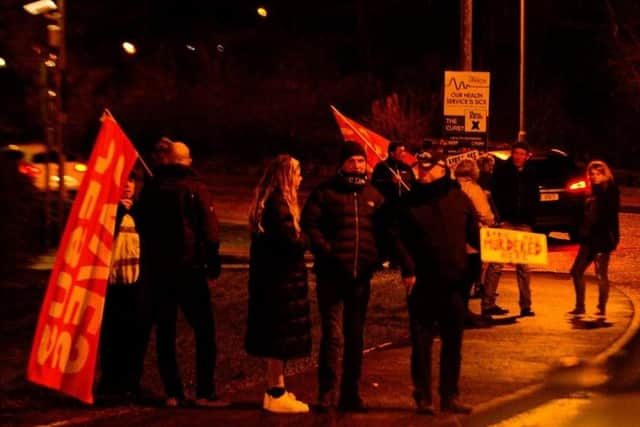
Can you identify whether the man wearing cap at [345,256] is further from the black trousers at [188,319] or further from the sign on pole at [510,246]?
the sign on pole at [510,246]

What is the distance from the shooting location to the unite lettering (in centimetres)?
792

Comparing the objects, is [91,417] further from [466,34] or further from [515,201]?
[466,34]

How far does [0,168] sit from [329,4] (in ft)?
153

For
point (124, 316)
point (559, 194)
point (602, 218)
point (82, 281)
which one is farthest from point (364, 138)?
point (559, 194)

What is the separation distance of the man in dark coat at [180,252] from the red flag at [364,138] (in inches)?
125

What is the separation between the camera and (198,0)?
56781mm

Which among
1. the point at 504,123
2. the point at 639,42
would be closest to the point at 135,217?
the point at 639,42

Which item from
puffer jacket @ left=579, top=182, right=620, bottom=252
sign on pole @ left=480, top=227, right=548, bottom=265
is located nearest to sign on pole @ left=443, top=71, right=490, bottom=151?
puffer jacket @ left=579, top=182, right=620, bottom=252

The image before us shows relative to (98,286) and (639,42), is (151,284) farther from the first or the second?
(639,42)

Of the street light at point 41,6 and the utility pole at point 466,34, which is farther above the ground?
the street light at point 41,6

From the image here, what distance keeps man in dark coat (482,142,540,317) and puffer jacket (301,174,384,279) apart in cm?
405

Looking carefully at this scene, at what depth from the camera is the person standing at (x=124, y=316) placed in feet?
28.5

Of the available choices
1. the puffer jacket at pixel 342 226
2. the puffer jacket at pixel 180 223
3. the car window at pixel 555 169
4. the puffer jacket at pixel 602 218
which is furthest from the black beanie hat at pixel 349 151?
the car window at pixel 555 169

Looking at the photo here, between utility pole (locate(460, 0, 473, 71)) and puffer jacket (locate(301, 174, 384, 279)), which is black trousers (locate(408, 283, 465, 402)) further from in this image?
utility pole (locate(460, 0, 473, 71))
